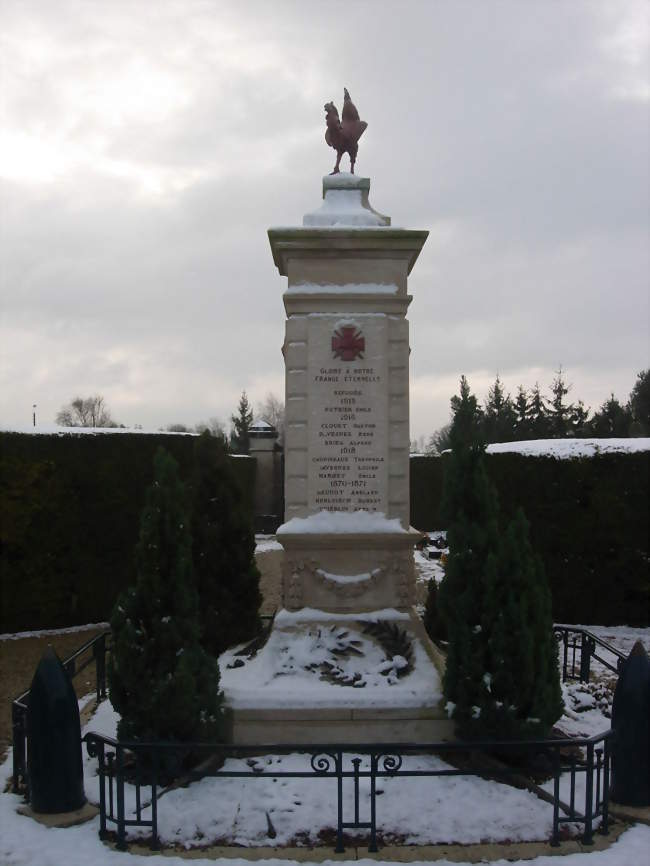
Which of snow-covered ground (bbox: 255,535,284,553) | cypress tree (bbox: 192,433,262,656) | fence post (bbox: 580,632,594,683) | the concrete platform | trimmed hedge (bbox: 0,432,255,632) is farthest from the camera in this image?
snow-covered ground (bbox: 255,535,284,553)

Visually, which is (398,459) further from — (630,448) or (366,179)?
(630,448)

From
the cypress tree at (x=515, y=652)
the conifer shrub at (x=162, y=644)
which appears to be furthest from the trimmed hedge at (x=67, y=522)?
the cypress tree at (x=515, y=652)

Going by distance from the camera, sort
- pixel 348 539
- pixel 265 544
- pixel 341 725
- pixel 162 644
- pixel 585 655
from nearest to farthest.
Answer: pixel 162 644, pixel 341 725, pixel 348 539, pixel 585 655, pixel 265 544

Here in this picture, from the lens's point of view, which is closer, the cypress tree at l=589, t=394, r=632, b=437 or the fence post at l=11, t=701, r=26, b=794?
the fence post at l=11, t=701, r=26, b=794

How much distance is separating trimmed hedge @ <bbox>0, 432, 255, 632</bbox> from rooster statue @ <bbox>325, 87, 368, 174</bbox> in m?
7.47

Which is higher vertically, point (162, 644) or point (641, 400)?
point (641, 400)

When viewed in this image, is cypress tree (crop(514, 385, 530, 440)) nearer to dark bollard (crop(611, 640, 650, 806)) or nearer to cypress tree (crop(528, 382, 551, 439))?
cypress tree (crop(528, 382, 551, 439))

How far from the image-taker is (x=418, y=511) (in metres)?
24.6

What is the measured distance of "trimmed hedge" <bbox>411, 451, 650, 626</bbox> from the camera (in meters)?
12.4

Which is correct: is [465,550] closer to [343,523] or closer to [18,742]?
[343,523]

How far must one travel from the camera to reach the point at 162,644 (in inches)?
211

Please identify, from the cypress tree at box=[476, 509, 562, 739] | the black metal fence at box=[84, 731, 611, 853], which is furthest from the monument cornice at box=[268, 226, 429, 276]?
the black metal fence at box=[84, 731, 611, 853]

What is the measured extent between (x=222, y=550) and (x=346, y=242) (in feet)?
11.4

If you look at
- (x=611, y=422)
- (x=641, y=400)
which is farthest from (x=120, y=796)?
(x=641, y=400)
